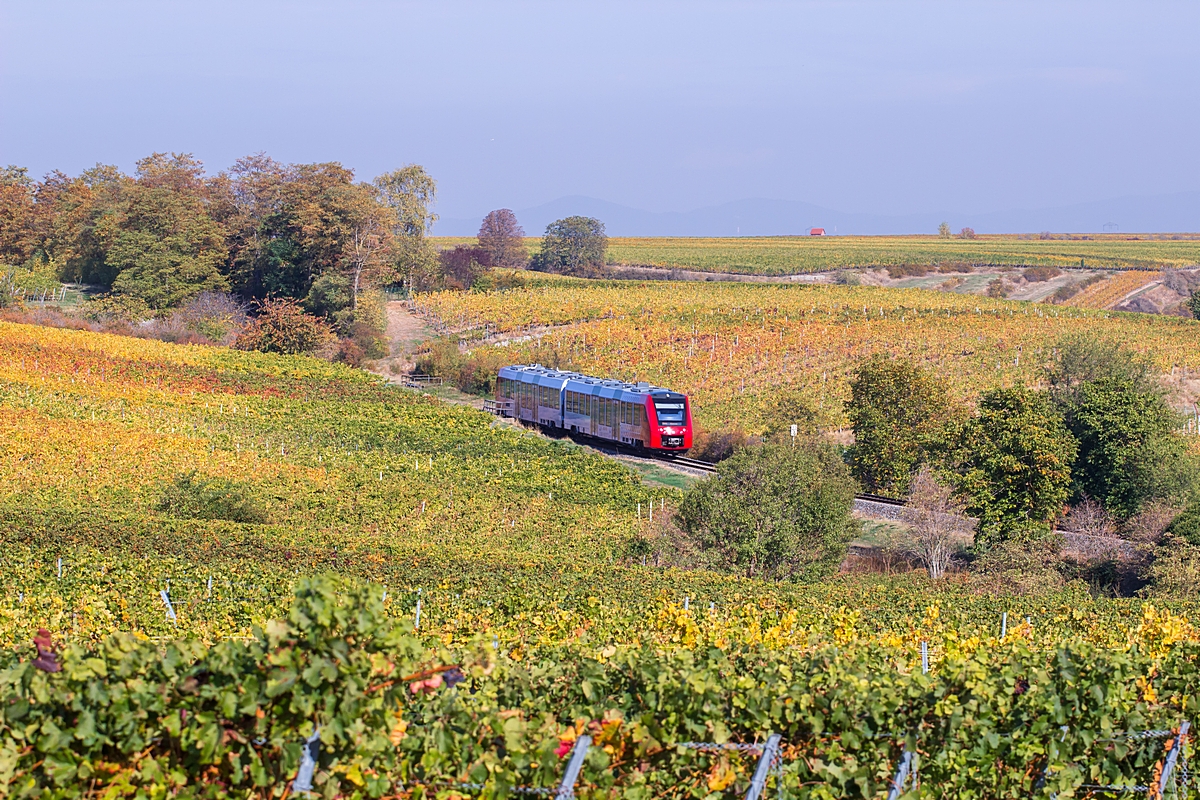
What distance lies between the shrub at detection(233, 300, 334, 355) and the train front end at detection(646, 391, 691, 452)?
33.3 meters

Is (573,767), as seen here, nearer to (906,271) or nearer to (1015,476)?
(1015,476)

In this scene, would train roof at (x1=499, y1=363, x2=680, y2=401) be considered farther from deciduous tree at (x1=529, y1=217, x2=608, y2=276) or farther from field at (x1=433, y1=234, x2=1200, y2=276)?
field at (x1=433, y1=234, x2=1200, y2=276)

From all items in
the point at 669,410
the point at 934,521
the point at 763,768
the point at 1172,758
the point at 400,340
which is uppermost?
the point at 763,768

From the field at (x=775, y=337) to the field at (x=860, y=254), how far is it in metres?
37.1

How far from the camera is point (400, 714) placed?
6.36 m

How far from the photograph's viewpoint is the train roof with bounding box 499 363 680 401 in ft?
144

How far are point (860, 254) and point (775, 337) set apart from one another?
7896 cm

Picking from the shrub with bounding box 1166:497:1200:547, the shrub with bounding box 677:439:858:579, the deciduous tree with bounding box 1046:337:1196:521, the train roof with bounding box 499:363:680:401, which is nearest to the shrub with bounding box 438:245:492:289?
the train roof with bounding box 499:363:680:401

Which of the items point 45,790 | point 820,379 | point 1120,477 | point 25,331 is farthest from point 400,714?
point 25,331

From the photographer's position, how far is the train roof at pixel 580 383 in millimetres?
44031

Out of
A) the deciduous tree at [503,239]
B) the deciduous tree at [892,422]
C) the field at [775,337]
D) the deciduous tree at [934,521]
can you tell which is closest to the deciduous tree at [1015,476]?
the deciduous tree at [934,521]

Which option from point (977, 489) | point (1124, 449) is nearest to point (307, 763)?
point (977, 489)

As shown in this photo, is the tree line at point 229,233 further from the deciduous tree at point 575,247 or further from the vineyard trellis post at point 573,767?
the vineyard trellis post at point 573,767

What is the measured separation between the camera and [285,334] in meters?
69.7
